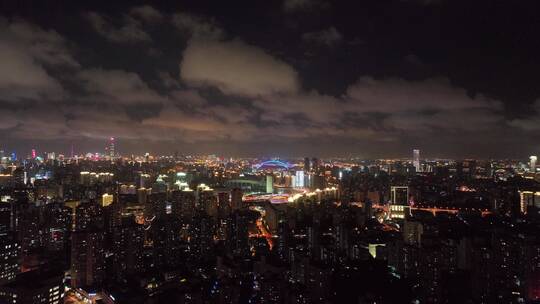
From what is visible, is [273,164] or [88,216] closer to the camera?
[88,216]

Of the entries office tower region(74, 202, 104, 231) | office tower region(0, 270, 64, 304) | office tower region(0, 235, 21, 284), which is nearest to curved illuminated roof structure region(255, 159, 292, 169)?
office tower region(74, 202, 104, 231)

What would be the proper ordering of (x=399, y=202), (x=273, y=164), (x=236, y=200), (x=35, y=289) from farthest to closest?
(x=273, y=164) → (x=236, y=200) → (x=399, y=202) → (x=35, y=289)

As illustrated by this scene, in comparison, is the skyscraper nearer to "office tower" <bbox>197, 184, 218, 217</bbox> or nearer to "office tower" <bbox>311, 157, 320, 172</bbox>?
"office tower" <bbox>311, 157, 320, 172</bbox>

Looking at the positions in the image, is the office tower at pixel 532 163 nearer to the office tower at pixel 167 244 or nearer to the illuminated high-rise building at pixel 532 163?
the illuminated high-rise building at pixel 532 163

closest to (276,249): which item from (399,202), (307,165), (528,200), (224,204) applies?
(224,204)

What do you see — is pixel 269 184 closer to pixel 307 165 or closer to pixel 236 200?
pixel 307 165

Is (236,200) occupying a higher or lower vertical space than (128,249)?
higher
